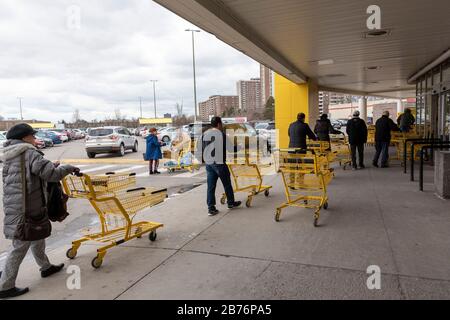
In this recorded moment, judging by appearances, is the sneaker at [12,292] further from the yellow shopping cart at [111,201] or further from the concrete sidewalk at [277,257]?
the yellow shopping cart at [111,201]

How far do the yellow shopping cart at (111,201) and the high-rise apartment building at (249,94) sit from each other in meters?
71.8

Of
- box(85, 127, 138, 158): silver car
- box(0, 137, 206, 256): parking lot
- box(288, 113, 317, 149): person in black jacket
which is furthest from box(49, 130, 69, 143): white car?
box(288, 113, 317, 149): person in black jacket

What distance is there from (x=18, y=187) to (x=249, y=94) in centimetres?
7497

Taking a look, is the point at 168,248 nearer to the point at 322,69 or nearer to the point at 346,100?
the point at 322,69

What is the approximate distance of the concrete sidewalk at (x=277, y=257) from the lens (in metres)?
3.71

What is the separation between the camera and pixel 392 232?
525cm

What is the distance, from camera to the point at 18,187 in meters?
3.93

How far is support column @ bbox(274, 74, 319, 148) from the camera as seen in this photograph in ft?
52.5

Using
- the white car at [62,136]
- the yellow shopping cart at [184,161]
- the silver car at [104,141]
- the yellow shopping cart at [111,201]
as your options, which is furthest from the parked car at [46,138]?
the yellow shopping cart at [111,201]

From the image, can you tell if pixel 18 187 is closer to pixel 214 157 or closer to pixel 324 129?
pixel 214 157

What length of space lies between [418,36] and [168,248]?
26.2 feet

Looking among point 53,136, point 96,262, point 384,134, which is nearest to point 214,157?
point 96,262
